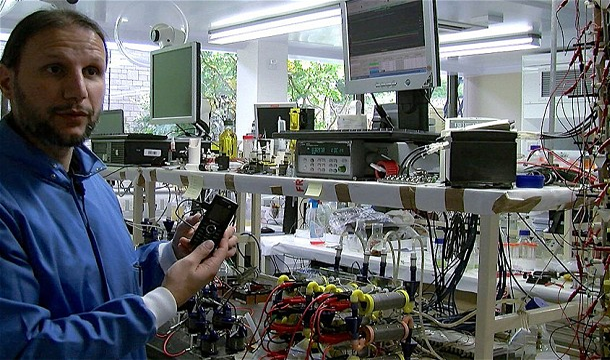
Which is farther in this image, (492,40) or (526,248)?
(492,40)

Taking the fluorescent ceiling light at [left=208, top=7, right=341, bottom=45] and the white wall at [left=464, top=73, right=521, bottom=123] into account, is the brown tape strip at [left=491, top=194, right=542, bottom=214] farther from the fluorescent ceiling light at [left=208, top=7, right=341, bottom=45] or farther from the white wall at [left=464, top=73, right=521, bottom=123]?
the white wall at [left=464, top=73, right=521, bottom=123]

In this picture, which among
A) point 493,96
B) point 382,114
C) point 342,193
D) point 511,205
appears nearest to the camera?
point 511,205

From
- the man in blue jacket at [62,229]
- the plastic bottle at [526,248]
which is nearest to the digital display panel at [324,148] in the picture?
the man in blue jacket at [62,229]

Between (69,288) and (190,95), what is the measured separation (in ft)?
6.08

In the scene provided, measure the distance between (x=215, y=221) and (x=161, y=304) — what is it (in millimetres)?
271

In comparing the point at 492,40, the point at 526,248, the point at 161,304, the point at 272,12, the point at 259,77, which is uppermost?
the point at 272,12

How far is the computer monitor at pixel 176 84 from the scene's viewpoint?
288 centimetres

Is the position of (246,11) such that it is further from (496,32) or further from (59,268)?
(59,268)

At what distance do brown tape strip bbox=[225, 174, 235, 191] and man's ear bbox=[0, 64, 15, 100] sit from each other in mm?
938

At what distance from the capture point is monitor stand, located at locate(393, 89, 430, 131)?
6.92 ft

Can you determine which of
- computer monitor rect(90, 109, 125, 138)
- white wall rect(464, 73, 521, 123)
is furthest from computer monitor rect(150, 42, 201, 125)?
white wall rect(464, 73, 521, 123)

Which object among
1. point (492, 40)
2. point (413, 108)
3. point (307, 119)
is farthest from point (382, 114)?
point (492, 40)

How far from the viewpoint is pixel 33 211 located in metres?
1.15

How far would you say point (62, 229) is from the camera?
3.91ft
